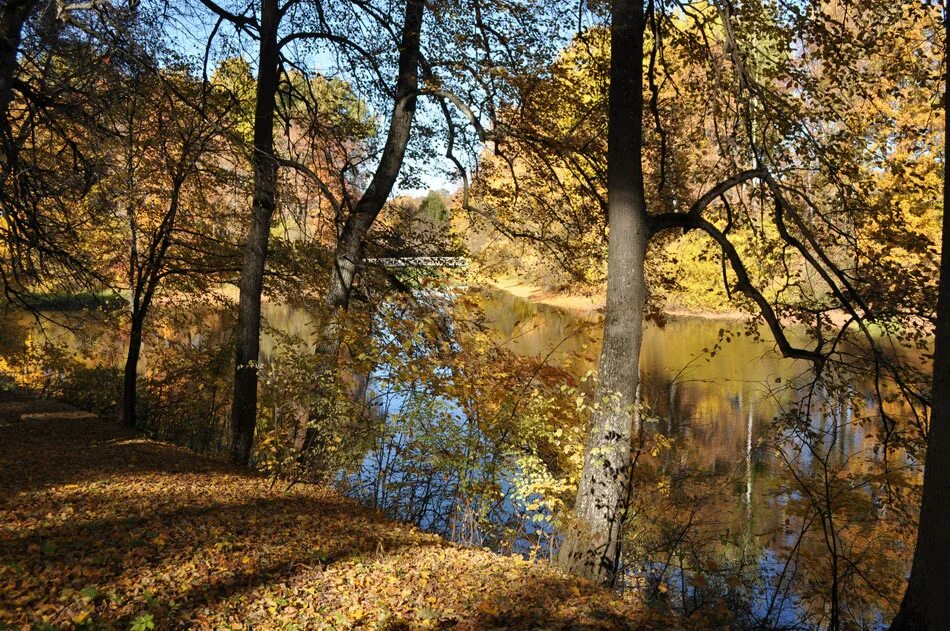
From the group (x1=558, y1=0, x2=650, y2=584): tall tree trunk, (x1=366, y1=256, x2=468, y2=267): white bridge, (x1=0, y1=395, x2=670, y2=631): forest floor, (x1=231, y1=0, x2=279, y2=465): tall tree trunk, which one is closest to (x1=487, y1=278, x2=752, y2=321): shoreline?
(x1=366, y1=256, x2=468, y2=267): white bridge

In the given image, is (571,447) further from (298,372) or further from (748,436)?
(748,436)

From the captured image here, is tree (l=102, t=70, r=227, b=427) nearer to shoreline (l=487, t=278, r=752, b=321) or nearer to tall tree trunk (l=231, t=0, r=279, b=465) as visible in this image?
tall tree trunk (l=231, t=0, r=279, b=465)

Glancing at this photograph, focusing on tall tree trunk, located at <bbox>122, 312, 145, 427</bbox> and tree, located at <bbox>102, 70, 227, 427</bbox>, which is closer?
tree, located at <bbox>102, 70, 227, 427</bbox>

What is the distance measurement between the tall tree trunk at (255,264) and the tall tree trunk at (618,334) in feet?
13.9

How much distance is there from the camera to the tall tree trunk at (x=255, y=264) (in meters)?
7.94

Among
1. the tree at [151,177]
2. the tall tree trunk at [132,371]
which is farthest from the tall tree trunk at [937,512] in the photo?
the tall tree trunk at [132,371]

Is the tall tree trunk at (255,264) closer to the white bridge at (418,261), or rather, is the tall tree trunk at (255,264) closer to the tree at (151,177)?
the tree at (151,177)

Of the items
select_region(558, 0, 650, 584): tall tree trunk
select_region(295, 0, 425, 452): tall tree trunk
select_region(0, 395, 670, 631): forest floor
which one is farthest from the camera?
select_region(295, 0, 425, 452): tall tree trunk

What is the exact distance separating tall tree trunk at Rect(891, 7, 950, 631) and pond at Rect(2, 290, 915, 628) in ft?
2.05

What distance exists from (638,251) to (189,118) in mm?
5058

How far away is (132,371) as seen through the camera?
9812 millimetres

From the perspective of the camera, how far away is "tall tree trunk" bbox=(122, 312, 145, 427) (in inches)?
369

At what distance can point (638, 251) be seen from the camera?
18.2 ft

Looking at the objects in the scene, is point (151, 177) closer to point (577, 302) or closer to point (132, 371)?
point (132, 371)
